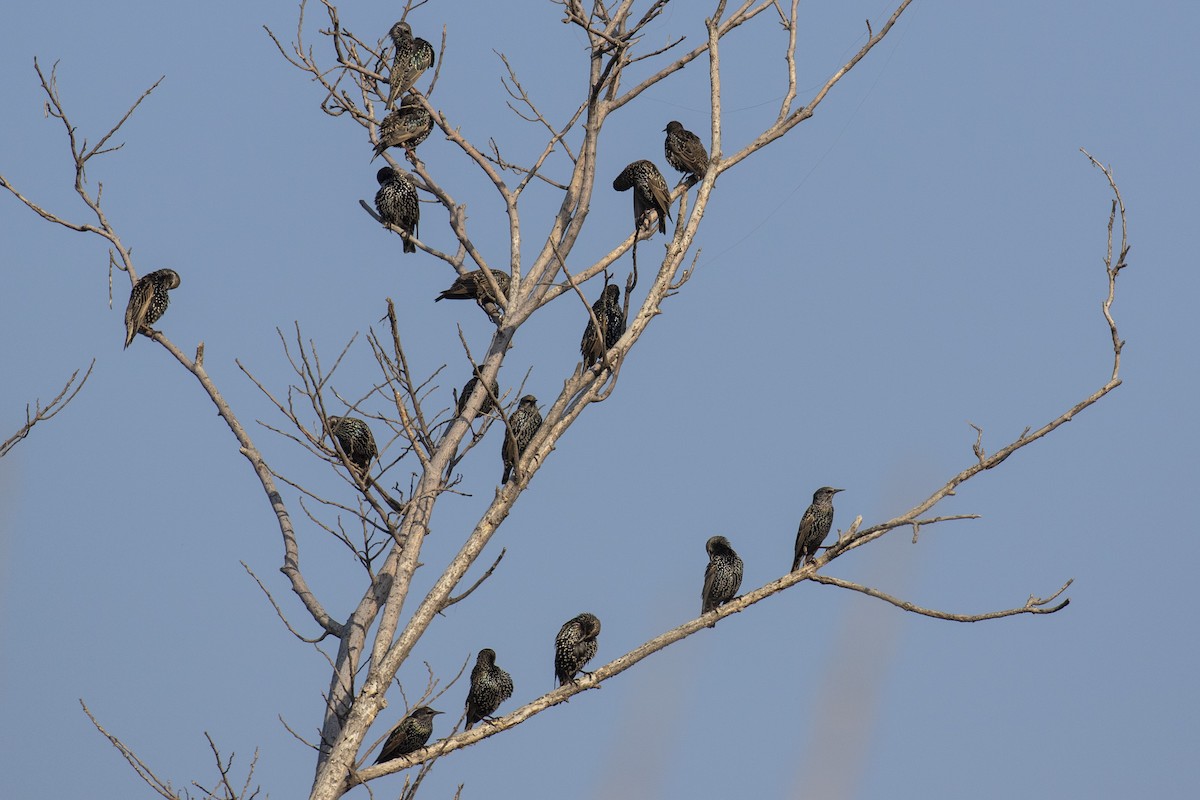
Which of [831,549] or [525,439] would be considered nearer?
[831,549]

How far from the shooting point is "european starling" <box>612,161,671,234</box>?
10.4 metres

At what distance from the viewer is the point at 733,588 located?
31.4 ft

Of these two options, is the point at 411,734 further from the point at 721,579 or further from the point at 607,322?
the point at 607,322

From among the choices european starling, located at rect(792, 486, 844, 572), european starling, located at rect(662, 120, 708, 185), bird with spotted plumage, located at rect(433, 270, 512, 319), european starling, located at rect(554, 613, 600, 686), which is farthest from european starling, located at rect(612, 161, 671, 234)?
european starling, located at rect(554, 613, 600, 686)

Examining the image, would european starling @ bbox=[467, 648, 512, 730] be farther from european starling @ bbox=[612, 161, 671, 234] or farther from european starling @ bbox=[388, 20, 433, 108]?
european starling @ bbox=[388, 20, 433, 108]

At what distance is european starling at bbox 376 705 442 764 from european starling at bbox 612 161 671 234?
3.80 m

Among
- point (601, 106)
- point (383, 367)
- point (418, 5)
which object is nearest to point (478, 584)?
point (383, 367)

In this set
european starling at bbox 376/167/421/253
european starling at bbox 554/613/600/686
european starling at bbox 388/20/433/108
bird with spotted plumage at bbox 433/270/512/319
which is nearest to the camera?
european starling at bbox 388/20/433/108

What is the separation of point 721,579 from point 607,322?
2.37m

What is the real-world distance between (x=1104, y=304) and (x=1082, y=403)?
52 cm

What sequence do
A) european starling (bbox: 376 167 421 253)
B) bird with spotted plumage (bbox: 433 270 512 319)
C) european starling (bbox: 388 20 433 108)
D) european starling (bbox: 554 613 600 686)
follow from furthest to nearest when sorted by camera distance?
bird with spotted plumage (bbox: 433 270 512 319)
european starling (bbox: 376 167 421 253)
european starling (bbox: 554 613 600 686)
european starling (bbox: 388 20 433 108)

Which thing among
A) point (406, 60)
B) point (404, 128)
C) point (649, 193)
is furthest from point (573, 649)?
point (406, 60)

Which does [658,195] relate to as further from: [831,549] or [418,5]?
[831,549]

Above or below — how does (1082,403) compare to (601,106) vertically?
below
